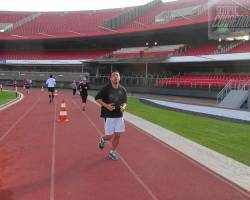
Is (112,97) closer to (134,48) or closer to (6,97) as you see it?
(6,97)

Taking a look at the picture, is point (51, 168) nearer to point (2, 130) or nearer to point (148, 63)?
point (2, 130)

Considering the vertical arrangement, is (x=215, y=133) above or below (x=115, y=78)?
below

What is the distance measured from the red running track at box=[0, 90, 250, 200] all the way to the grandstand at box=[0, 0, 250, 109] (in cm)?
2115

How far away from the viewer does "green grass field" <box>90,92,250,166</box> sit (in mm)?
11195

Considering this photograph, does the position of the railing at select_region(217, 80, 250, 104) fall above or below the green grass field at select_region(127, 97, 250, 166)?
above

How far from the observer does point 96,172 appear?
8484 millimetres

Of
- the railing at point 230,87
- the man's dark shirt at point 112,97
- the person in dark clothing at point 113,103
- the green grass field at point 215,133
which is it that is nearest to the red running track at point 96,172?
the person in dark clothing at point 113,103

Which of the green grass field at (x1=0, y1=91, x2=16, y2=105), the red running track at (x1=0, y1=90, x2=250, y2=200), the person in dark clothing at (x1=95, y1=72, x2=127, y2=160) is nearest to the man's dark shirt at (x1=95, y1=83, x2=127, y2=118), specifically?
the person in dark clothing at (x1=95, y1=72, x2=127, y2=160)

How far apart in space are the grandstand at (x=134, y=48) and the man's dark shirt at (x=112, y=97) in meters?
22.9

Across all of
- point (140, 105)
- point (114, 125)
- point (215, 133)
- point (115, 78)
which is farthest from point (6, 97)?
point (115, 78)

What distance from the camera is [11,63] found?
189 feet

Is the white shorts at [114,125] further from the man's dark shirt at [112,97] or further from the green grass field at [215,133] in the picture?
the green grass field at [215,133]

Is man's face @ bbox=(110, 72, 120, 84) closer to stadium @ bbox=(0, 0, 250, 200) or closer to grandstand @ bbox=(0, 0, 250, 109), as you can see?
stadium @ bbox=(0, 0, 250, 200)

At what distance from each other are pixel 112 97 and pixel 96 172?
1.63 meters
